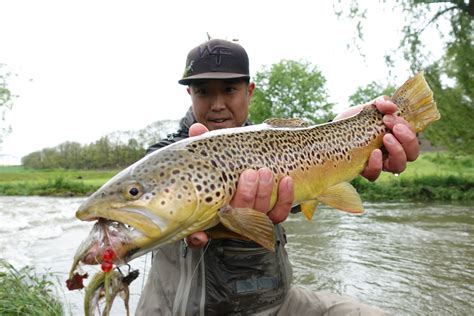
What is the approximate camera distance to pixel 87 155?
210 feet

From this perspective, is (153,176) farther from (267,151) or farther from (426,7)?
(426,7)

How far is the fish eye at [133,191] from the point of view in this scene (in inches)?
86.6

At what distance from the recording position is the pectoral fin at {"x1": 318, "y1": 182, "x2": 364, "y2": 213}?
312cm

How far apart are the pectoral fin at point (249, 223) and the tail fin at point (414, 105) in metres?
1.73

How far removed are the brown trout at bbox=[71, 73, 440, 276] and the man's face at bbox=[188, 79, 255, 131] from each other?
32.4 inches

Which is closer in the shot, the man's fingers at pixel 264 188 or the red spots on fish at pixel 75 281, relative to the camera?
the red spots on fish at pixel 75 281

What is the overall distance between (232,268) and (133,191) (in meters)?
1.37

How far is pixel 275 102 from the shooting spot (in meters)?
50.6

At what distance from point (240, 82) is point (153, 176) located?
175 centimetres

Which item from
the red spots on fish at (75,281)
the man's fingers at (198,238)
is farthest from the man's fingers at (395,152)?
the red spots on fish at (75,281)

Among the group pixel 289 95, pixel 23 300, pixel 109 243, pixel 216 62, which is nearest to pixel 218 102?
pixel 216 62

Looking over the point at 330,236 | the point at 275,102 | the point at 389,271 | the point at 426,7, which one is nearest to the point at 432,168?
the point at 426,7

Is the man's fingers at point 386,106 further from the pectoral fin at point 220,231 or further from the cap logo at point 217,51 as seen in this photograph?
the pectoral fin at point 220,231

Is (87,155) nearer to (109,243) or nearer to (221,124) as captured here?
(221,124)
